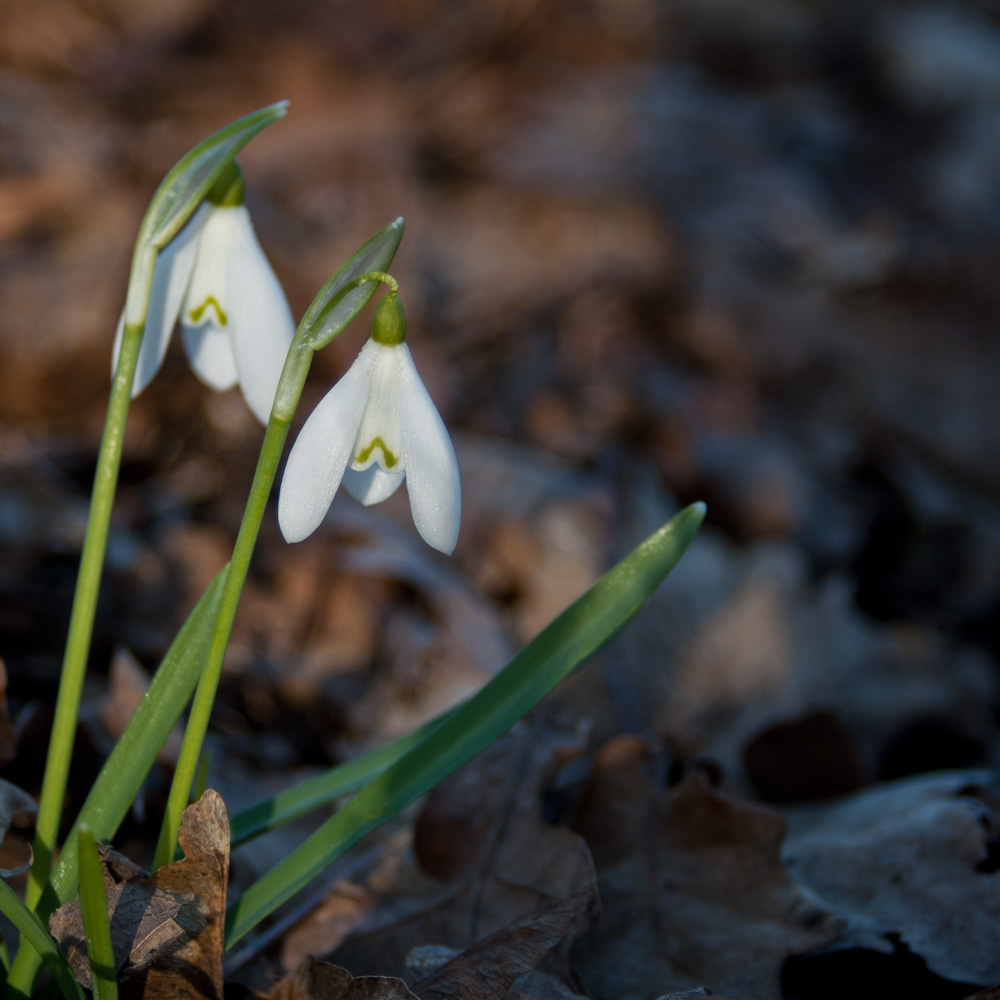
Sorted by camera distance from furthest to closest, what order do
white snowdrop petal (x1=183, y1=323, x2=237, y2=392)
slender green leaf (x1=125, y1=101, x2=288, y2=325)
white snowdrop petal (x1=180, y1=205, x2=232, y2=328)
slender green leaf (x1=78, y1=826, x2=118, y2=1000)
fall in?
white snowdrop petal (x1=183, y1=323, x2=237, y2=392) → white snowdrop petal (x1=180, y1=205, x2=232, y2=328) → slender green leaf (x1=125, y1=101, x2=288, y2=325) → slender green leaf (x1=78, y1=826, x2=118, y2=1000)

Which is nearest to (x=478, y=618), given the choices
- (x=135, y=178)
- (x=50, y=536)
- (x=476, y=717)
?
(x=50, y=536)

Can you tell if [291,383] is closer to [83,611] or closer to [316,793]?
[83,611]

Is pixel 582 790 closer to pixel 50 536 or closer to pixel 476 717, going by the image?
pixel 476 717

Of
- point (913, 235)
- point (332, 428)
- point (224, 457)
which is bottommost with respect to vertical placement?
point (913, 235)

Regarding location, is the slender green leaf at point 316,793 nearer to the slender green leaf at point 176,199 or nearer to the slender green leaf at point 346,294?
the slender green leaf at point 346,294

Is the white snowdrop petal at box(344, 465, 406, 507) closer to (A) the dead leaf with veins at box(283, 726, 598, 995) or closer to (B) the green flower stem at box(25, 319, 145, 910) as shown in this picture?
(B) the green flower stem at box(25, 319, 145, 910)

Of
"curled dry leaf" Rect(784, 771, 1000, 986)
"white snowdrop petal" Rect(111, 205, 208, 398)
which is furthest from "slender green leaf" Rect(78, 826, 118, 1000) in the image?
"curled dry leaf" Rect(784, 771, 1000, 986)
